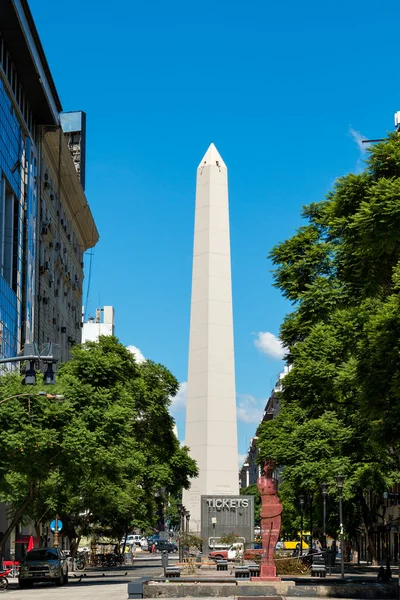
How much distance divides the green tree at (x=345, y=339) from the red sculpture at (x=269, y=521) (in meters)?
3.65

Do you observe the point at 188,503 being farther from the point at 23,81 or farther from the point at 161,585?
the point at 161,585

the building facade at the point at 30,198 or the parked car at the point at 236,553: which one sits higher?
the building facade at the point at 30,198

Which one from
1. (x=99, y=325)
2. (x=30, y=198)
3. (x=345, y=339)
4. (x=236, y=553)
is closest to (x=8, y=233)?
(x=30, y=198)

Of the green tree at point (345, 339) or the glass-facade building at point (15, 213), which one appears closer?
the green tree at point (345, 339)

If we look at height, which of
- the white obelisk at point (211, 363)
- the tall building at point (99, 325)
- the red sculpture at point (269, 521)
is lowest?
the red sculpture at point (269, 521)

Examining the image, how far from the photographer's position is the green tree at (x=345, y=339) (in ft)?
84.5

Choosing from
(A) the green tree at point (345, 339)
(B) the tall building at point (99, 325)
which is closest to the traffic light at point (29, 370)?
(A) the green tree at point (345, 339)

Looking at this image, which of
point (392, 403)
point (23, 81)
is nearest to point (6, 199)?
point (23, 81)

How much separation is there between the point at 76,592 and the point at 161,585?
3.35 m

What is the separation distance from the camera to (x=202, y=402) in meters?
68.6

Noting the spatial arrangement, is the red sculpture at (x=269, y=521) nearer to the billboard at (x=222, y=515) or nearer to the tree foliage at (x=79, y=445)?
the tree foliage at (x=79, y=445)

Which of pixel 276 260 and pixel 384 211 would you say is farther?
pixel 276 260

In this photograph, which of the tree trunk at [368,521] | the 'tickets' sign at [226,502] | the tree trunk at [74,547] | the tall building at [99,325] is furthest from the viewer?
the tall building at [99,325]

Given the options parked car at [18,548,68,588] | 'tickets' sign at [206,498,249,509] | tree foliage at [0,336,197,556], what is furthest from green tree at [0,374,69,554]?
'tickets' sign at [206,498,249,509]
